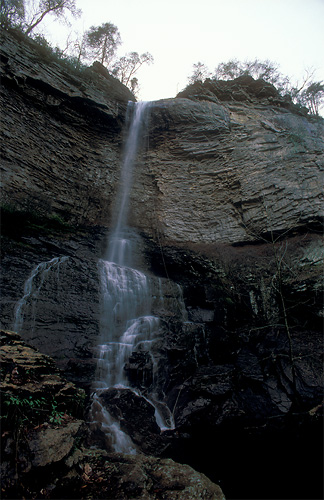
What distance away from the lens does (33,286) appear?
26.0ft

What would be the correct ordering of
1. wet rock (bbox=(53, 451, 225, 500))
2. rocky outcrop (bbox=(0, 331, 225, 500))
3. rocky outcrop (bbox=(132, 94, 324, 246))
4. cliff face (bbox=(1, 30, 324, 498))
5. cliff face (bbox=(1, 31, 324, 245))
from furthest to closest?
rocky outcrop (bbox=(132, 94, 324, 246))
cliff face (bbox=(1, 31, 324, 245))
cliff face (bbox=(1, 30, 324, 498))
wet rock (bbox=(53, 451, 225, 500))
rocky outcrop (bbox=(0, 331, 225, 500))

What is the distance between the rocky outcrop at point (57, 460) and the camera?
2361 mm

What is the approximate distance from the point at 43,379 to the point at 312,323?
332 inches

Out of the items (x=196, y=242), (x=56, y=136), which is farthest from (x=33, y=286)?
(x=56, y=136)

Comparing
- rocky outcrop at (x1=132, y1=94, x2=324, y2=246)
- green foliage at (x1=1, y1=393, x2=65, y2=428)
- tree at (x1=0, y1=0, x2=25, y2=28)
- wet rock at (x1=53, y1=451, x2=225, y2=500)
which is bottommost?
wet rock at (x1=53, y1=451, x2=225, y2=500)

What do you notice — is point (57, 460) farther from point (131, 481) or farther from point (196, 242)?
point (196, 242)

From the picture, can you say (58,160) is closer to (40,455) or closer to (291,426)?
(40,455)

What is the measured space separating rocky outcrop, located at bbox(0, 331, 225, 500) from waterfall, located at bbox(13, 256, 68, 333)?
3666 mm

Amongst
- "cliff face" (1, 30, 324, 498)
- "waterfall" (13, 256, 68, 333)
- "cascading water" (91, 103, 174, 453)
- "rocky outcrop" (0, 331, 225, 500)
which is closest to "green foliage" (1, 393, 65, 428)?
"rocky outcrop" (0, 331, 225, 500)

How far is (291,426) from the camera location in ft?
18.2

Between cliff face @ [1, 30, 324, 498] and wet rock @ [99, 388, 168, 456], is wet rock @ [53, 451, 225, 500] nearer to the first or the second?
wet rock @ [99, 388, 168, 456]

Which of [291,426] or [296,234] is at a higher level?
[296,234]

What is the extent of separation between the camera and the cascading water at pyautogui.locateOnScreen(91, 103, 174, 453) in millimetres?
5361

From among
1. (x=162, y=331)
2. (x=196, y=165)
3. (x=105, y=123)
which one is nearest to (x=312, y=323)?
(x=162, y=331)
